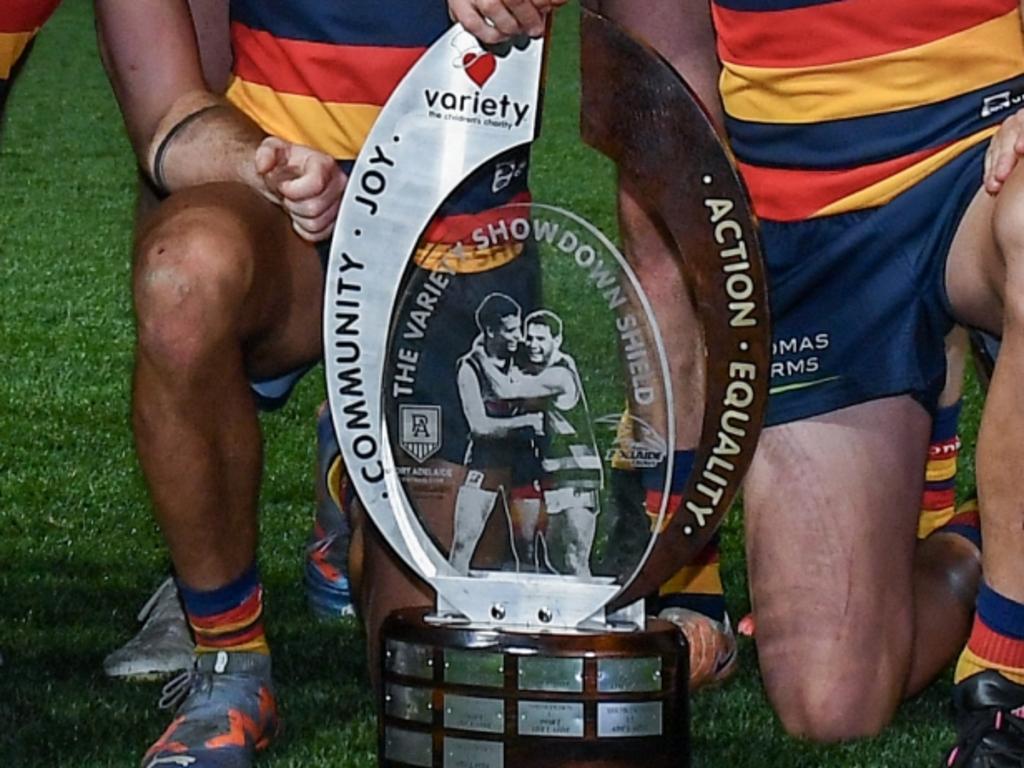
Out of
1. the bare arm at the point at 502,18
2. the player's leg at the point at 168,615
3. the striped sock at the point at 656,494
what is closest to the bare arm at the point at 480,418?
the striped sock at the point at 656,494

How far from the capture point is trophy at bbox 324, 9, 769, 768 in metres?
1.92

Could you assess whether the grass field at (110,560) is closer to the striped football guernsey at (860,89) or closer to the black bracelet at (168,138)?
the striped football guernsey at (860,89)

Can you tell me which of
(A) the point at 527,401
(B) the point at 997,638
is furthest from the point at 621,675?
(B) the point at 997,638

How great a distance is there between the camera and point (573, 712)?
6.26ft

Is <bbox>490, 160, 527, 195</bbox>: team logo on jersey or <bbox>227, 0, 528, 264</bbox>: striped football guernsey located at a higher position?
<bbox>227, 0, 528, 264</bbox>: striped football guernsey

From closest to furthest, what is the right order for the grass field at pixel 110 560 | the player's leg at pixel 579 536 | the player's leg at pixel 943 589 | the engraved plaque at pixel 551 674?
the engraved plaque at pixel 551 674 → the player's leg at pixel 579 536 → the grass field at pixel 110 560 → the player's leg at pixel 943 589

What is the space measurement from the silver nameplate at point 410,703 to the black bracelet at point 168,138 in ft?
2.33

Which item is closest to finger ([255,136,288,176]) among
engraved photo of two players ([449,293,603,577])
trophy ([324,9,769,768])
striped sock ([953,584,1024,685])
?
trophy ([324,9,769,768])

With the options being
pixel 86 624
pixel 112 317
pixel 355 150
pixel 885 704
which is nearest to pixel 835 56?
pixel 355 150

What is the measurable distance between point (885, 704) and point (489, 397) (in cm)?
70

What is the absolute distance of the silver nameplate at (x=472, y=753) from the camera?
1.92 m

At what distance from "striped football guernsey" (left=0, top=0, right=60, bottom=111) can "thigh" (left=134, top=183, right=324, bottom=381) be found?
27cm

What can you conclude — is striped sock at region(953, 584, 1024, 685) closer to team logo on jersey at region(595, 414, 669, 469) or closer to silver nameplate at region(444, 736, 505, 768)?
team logo on jersey at region(595, 414, 669, 469)

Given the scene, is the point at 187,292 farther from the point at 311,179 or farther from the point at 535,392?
the point at 535,392
